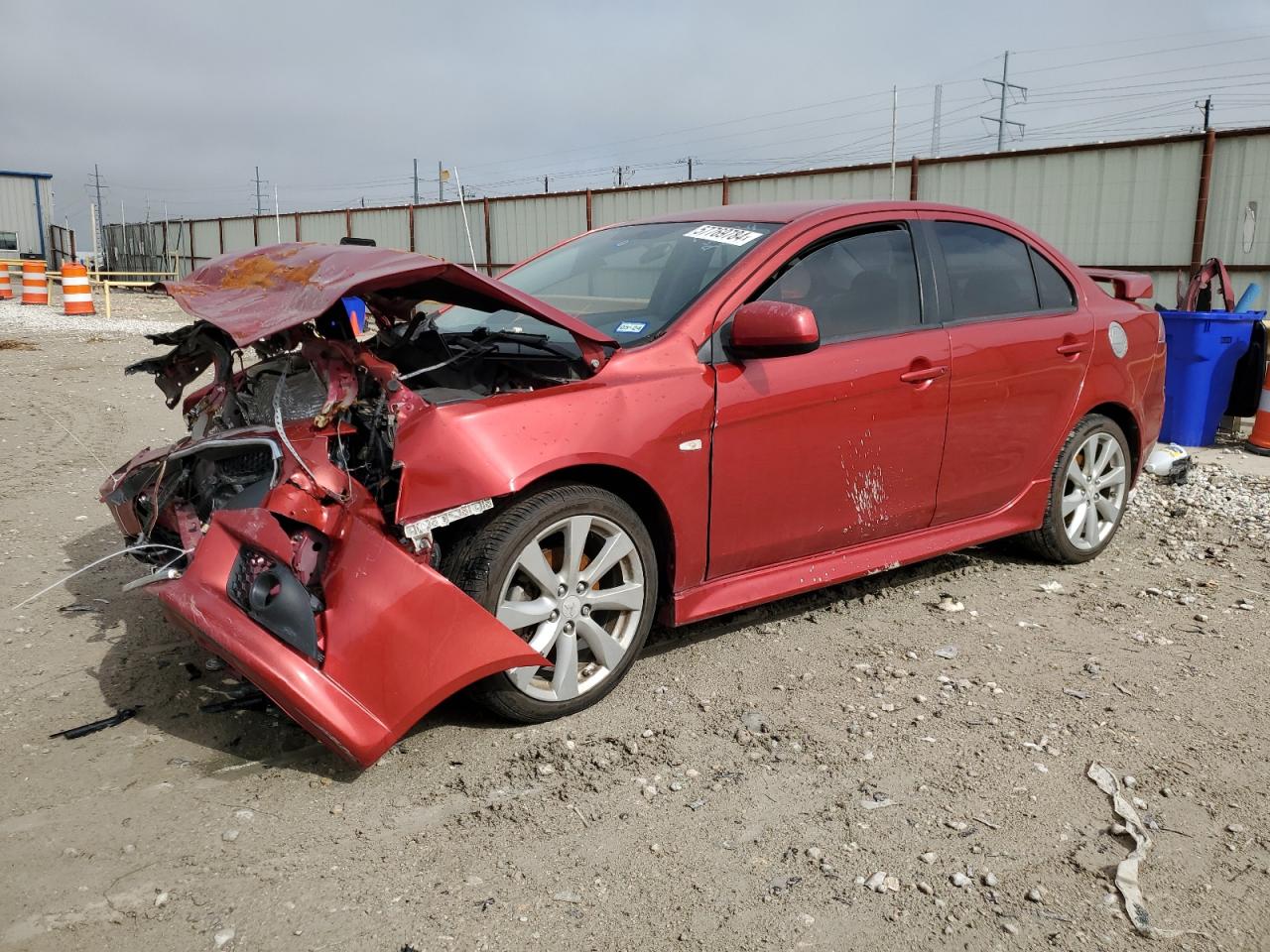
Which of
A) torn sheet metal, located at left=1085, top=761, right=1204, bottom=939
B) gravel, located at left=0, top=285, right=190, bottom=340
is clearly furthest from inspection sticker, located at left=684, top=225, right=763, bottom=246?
gravel, located at left=0, top=285, right=190, bottom=340

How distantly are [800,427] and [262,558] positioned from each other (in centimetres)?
191

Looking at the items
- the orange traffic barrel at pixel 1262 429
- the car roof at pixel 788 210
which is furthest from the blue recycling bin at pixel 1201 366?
the car roof at pixel 788 210

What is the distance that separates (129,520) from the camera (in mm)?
3818

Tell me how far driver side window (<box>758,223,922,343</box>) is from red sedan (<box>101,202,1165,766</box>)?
0.01 meters

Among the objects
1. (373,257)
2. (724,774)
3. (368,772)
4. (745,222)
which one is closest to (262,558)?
(368,772)

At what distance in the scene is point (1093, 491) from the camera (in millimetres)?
5133

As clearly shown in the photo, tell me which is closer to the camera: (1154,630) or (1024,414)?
(1154,630)

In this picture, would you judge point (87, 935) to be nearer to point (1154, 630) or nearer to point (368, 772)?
point (368, 772)

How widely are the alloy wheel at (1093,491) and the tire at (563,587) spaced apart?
2.55 m

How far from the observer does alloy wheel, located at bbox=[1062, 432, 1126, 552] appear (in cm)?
502

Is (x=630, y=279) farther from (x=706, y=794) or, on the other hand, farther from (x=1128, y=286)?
(x=1128, y=286)

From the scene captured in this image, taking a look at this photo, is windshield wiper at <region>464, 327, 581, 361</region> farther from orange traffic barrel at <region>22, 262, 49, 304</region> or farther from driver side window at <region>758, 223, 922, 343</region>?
orange traffic barrel at <region>22, 262, 49, 304</region>

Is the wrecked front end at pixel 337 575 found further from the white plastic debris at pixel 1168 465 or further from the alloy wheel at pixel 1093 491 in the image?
the white plastic debris at pixel 1168 465

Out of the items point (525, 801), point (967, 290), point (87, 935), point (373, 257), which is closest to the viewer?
point (87, 935)
